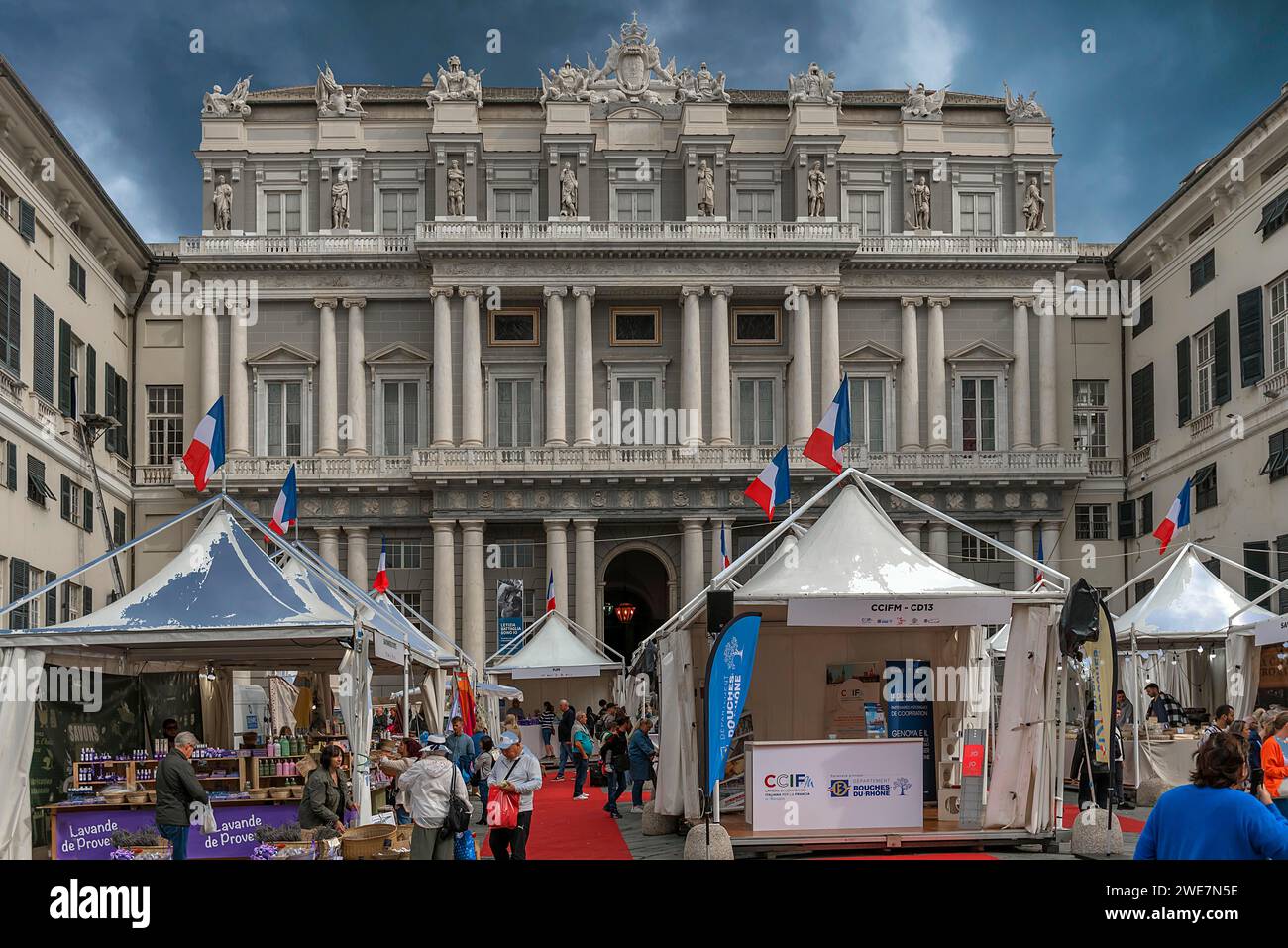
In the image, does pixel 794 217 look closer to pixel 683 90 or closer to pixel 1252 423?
pixel 683 90

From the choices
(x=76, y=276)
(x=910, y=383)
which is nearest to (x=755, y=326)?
(x=910, y=383)

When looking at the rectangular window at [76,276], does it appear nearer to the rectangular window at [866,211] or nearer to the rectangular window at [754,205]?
the rectangular window at [754,205]

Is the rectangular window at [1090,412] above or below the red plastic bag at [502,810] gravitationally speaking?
above

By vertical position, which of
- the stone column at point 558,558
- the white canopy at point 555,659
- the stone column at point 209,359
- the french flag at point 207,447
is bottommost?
the white canopy at point 555,659

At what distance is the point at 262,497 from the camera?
48.6m

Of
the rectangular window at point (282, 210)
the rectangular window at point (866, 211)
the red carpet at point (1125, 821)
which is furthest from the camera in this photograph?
the rectangular window at point (866, 211)

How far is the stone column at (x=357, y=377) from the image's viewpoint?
49469 millimetres

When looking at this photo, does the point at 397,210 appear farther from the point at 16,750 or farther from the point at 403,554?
the point at 16,750

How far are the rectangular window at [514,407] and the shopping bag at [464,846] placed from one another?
35.0 meters

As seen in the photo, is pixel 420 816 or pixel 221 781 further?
pixel 221 781

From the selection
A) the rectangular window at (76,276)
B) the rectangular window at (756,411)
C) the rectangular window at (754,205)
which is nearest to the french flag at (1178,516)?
the rectangular window at (756,411)

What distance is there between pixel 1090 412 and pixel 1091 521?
3782 millimetres
